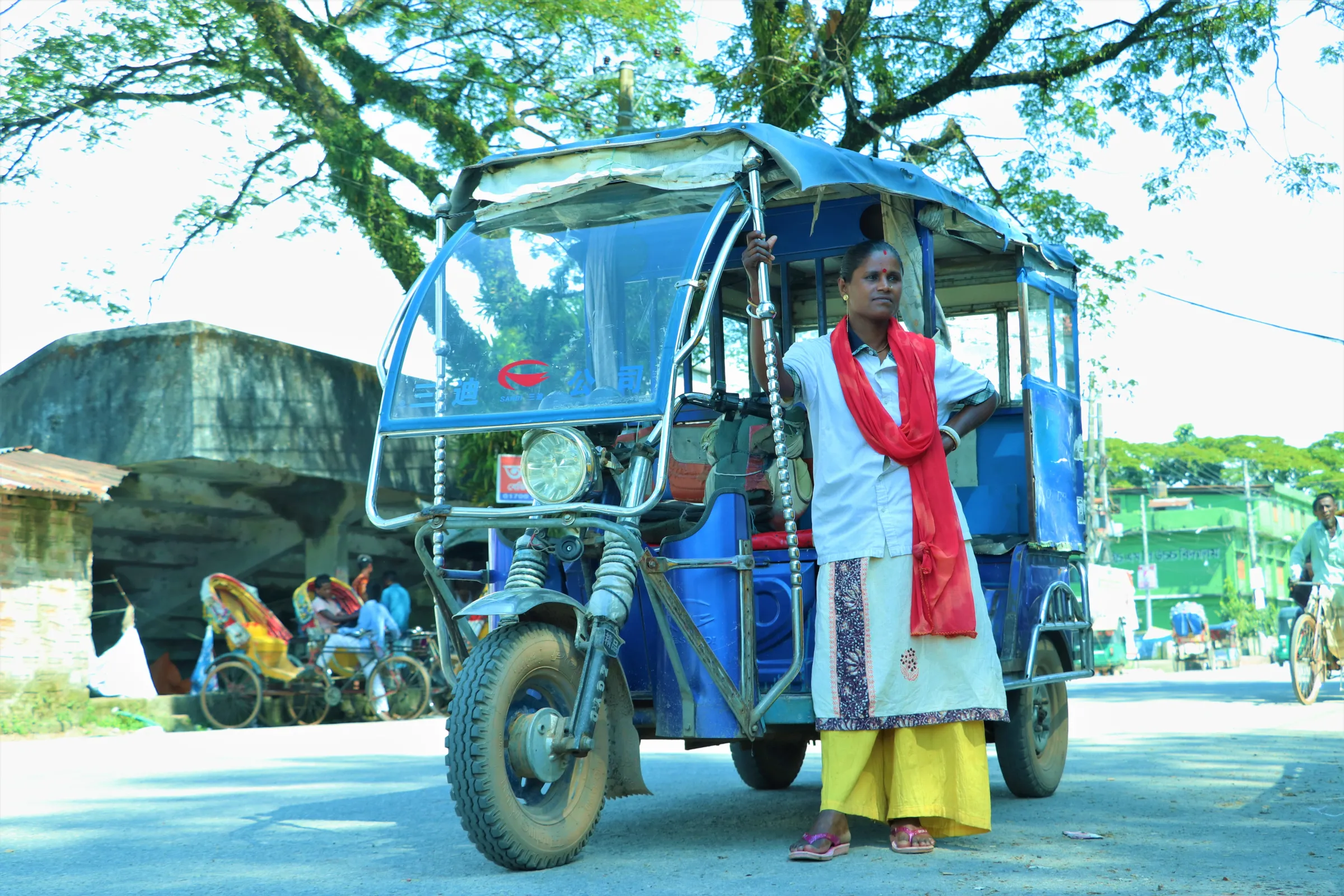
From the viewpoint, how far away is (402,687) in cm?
1512

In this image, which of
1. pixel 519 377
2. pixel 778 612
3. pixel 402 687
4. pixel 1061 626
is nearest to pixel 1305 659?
pixel 1061 626

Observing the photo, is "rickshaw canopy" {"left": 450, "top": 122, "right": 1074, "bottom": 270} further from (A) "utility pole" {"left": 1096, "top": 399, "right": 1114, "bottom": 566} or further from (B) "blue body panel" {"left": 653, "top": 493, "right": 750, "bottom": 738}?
(A) "utility pole" {"left": 1096, "top": 399, "right": 1114, "bottom": 566}

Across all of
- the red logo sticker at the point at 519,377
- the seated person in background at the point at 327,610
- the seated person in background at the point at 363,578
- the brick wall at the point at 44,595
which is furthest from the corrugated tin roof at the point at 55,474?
the red logo sticker at the point at 519,377

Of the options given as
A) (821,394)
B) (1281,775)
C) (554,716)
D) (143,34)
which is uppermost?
(143,34)

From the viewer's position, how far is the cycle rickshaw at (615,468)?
4414 millimetres

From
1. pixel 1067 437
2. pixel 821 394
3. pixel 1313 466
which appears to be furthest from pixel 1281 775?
pixel 1313 466

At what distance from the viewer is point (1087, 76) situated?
663 inches

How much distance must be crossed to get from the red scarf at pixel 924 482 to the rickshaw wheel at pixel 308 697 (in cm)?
1110

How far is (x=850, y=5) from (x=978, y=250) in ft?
34.4

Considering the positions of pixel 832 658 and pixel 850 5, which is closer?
pixel 832 658

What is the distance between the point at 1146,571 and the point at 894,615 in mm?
43121

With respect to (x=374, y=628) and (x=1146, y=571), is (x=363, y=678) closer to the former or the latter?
(x=374, y=628)

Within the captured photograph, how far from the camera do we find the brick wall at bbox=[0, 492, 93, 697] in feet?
43.6

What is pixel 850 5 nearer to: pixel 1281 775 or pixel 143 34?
pixel 143 34
